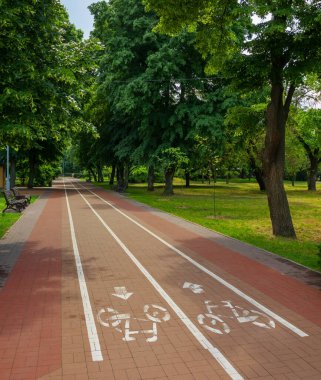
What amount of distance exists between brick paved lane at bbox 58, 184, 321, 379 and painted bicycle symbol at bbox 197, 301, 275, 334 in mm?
17

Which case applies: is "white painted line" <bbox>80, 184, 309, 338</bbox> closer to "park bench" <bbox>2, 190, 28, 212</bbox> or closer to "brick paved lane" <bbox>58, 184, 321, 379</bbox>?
"brick paved lane" <bbox>58, 184, 321, 379</bbox>

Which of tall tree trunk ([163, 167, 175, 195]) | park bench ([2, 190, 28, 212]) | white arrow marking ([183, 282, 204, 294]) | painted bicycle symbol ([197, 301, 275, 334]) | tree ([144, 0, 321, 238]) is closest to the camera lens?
painted bicycle symbol ([197, 301, 275, 334])

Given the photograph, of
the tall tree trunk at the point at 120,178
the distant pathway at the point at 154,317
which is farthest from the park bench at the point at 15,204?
the tall tree trunk at the point at 120,178

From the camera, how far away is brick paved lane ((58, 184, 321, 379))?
217 inches

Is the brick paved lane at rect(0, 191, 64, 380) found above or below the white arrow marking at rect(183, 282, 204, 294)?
above

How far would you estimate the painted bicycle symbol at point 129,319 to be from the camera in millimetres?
6496

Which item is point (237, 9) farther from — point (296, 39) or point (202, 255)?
point (202, 255)

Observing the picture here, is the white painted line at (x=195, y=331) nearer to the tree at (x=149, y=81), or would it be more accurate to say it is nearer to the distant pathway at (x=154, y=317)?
the distant pathway at (x=154, y=317)

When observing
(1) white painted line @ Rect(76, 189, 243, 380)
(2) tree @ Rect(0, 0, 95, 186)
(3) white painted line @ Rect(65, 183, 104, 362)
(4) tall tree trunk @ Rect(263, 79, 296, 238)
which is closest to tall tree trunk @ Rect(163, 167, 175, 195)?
(4) tall tree trunk @ Rect(263, 79, 296, 238)

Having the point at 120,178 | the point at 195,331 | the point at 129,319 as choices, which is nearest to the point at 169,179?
the point at 120,178

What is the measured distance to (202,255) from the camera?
12.3 meters

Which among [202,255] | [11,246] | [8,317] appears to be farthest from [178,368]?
[11,246]

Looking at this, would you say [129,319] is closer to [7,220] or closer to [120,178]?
[7,220]

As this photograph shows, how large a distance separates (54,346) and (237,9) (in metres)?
11.5
